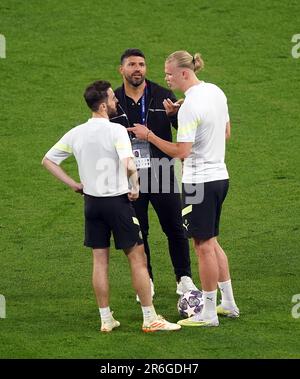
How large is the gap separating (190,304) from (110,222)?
42.4 inches

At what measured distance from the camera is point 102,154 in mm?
9555

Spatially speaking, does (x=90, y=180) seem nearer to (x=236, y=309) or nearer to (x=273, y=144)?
(x=236, y=309)

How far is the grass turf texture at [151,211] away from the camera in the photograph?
381 inches

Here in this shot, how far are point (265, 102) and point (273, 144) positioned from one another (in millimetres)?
1268

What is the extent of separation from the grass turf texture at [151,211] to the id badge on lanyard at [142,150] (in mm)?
1157

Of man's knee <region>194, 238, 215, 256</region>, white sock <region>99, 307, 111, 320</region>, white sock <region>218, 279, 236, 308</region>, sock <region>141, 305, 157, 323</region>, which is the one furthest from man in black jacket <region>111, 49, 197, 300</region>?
white sock <region>99, 307, 111, 320</region>

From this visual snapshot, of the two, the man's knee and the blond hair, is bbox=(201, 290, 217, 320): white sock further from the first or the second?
the blond hair

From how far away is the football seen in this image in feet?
33.5

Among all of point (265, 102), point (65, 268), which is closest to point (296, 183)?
point (265, 102)

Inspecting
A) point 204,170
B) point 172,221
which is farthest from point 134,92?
point 204,170

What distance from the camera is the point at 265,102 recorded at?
1694cm

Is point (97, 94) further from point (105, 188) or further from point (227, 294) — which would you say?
point (227, 294)

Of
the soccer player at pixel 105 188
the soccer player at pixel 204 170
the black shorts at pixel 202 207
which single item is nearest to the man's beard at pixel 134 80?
the soccer player at pixel 204 170

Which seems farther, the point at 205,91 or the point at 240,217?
the point at 240,217
